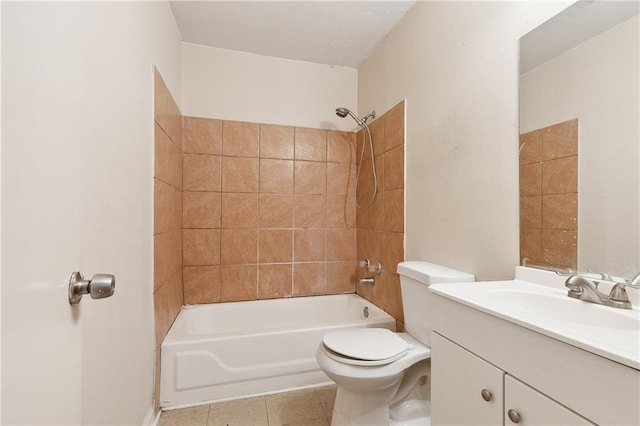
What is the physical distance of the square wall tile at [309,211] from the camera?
7.98 ft

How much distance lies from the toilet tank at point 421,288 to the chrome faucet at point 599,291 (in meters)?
0.45

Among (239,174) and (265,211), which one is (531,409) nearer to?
(265,211)

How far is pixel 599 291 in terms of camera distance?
2.82ft

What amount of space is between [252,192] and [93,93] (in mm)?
1457

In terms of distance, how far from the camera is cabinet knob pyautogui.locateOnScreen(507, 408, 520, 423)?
71cm

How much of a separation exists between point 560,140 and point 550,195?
0.62 ft

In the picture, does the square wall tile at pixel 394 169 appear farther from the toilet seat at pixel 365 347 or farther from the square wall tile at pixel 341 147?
the toilet seat at pixel 365 347

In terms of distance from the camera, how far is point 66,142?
0.54 m

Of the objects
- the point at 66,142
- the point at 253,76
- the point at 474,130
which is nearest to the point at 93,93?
the point at 66,142

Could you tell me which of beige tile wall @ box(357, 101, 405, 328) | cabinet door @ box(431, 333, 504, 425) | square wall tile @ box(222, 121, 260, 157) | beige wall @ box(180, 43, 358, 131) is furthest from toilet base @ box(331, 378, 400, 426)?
beige wall @ box(180, 43, 358, 131)

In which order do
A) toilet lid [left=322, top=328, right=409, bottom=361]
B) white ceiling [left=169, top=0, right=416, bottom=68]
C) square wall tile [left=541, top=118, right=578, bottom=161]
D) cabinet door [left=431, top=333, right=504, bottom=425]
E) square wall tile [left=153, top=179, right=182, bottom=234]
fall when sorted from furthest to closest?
1. white ceiling [left=169, top=0, right=416, bottom=68]
2. square wall tile [left=153, top=179, right=182, bottom=234]
3. toilet lid [left=322, top=328, right=409, bottom=361]
4. square wall tile [left=541, top=118, right=578, bottom=161]
5. cabinet door [left=431, top=333, right=504, bottom=425]

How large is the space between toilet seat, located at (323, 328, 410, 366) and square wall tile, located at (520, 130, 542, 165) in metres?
0.93

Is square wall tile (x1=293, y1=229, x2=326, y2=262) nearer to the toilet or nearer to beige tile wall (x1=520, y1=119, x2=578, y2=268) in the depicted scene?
the toilet

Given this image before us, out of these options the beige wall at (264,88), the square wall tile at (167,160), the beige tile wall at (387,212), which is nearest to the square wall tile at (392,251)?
the beige tile wall at (387,212)
